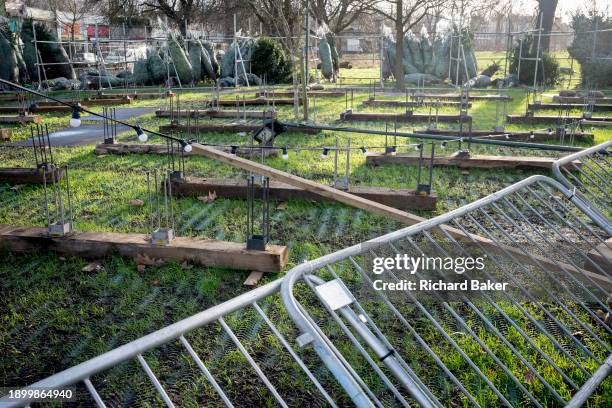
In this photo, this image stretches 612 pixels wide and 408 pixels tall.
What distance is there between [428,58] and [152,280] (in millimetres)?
27107

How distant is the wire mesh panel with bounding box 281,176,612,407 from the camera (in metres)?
2.55

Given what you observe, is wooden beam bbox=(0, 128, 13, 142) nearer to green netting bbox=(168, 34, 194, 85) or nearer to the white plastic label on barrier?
the white plastic label on barrier

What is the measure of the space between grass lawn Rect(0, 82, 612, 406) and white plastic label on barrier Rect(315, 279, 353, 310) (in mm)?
1016

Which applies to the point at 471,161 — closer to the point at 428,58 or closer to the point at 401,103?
the point at 401,103

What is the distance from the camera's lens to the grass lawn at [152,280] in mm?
3211

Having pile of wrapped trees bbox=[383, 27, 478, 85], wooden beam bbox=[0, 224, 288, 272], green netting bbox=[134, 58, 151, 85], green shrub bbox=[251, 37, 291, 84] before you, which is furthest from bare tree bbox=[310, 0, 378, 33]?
wooden beam bbox=[0, 224, 288, 272]

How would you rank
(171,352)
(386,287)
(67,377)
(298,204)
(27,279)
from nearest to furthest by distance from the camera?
(67,377)
(386,287)
(171,352)
(27,279)
(298,204)

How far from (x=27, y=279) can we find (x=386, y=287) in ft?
9.85

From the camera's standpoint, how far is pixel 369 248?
259cm

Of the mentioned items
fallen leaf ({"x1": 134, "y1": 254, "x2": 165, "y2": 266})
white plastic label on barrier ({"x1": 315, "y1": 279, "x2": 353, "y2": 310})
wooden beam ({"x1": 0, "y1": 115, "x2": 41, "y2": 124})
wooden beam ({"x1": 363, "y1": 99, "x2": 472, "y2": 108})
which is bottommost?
fallen leaf ({"x1": 134, "y1": 254, "x2": 165, "y2": 266})

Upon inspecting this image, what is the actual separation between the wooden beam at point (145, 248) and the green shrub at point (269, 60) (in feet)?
77.3

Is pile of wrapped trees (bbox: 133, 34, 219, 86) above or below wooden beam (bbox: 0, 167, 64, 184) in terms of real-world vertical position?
above

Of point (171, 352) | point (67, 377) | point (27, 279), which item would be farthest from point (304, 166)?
point (67, 377)

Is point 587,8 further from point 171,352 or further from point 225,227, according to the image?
point 171,352
